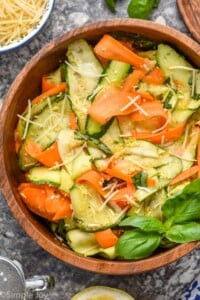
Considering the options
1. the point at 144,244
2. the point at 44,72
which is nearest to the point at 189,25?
the point at 44,72

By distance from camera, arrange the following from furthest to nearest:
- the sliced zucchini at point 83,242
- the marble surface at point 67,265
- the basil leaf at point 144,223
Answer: the marble surface at point 67,265 < the sliced zucchini at point 83,242 < the basil leaf at point 144,223

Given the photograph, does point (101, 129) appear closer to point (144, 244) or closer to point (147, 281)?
point (144, 244)

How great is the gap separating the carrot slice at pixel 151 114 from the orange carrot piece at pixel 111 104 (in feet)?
0.07

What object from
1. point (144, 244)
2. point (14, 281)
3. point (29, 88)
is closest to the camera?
point (144, 244)

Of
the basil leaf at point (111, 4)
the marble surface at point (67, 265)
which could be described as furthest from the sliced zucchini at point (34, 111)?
the basil leaf at point (111, 4)

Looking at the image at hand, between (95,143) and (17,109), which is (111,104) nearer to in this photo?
(95,143)

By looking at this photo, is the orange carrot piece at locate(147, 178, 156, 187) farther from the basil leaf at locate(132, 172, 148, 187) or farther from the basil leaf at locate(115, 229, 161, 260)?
the basil leaf at locate(115, 229, 161, 260)

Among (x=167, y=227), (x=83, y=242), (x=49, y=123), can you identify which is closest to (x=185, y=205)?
(x=167, y=227)

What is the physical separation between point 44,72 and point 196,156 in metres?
0.45

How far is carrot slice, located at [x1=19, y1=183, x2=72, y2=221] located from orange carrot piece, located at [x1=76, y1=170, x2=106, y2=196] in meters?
0.08

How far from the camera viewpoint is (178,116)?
6.08ft

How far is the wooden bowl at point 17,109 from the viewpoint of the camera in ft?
5.99

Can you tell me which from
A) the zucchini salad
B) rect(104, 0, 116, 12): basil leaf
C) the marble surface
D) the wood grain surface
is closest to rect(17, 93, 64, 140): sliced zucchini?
the zucchini salad

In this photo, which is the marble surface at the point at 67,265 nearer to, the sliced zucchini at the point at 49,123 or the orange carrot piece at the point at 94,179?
the sliced zucchini at the point at 49,123
